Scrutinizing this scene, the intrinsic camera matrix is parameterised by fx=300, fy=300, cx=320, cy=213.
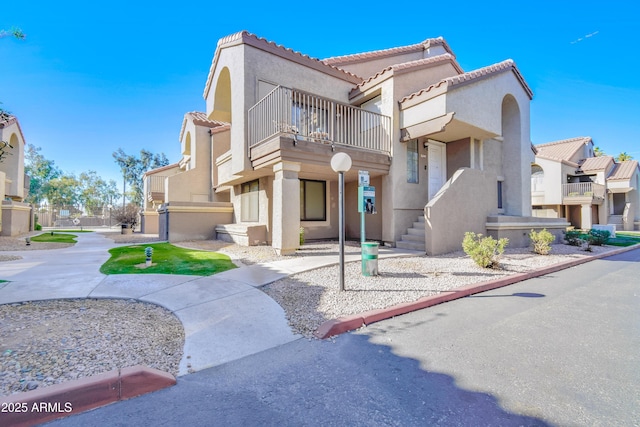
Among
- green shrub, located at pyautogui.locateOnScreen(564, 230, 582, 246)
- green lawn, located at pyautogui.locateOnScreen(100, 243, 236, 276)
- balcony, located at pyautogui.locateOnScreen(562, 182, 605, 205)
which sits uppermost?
balcony, located at pyautogui.locateOnScreen(562, 182, 605, 205)

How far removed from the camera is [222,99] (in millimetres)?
13289

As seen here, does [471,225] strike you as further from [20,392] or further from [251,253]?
[20,392]

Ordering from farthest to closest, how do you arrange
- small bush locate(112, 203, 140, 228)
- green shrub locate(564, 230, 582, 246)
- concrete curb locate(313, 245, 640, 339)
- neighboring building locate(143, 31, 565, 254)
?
small bush locate(112, 203, 140, 228)
green shrub locate(564, 230, 582, 246)
neighboring building locate(143, 31, 565, 254)
concrete curb locate(313, 245, 640, 339)

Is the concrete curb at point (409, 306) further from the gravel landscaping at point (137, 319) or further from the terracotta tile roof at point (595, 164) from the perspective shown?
the terracotta tile roof at point (595, 164)

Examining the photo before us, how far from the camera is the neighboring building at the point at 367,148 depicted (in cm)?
948

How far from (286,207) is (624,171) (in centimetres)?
3470

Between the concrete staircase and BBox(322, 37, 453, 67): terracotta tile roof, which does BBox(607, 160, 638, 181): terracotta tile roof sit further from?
the concrete staircase

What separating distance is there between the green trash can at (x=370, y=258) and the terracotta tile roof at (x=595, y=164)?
31.7 meters

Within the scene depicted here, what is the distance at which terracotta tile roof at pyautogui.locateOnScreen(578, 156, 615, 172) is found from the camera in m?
27.4

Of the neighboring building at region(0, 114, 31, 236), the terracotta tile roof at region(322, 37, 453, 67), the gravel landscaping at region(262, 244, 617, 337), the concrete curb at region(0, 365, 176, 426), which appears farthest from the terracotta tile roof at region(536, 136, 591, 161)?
the neighboring building at region(0, 114, 31, 236)

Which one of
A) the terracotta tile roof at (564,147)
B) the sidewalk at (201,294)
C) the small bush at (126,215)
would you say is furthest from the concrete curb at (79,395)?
the terracotta tile roof at (564,147)

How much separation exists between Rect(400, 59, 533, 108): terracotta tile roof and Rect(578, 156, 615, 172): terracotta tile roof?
20.6 m

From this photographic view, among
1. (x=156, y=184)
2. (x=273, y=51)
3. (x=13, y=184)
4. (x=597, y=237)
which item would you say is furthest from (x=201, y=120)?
(x=597, y=237)

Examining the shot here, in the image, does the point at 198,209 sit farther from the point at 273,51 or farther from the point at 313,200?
the point at 273,51
